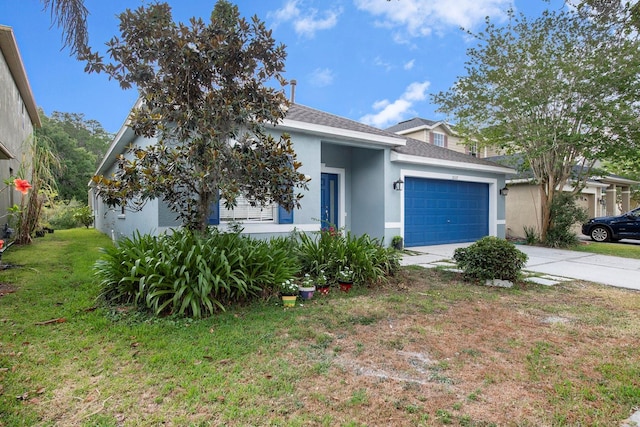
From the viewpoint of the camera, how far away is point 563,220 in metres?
11.5

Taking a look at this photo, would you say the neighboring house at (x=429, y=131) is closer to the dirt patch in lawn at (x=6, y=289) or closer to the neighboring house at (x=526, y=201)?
the neighboring house at (x=526, y=201)

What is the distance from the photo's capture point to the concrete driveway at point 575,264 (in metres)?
6.75

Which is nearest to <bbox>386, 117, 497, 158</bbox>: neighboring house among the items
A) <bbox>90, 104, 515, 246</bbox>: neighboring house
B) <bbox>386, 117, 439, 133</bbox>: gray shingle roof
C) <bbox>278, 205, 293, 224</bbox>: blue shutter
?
<bbox>386, 117, 439, 133</bbox>: gray shingle roof

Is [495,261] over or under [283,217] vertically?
under

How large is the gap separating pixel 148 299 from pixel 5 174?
400 inches

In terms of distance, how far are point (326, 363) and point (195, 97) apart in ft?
12.3

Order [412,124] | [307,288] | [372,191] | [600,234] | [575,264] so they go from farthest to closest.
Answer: [412,124] → [600,234] → [372,191] → [575,264] → [307,288]

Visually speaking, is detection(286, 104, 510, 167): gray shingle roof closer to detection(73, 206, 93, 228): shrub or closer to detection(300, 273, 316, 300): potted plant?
detection(300, 273, 316, 300): potted plant

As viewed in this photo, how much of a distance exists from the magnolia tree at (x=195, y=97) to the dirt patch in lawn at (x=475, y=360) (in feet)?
7.83

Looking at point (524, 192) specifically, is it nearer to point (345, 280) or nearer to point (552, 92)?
point (552, 92)

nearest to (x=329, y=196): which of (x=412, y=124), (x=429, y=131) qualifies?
(x=429, y=131)

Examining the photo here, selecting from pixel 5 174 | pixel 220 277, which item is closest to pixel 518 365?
pixel 220 277

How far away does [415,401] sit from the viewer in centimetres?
250

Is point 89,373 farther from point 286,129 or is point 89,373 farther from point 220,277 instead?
point 286,129
